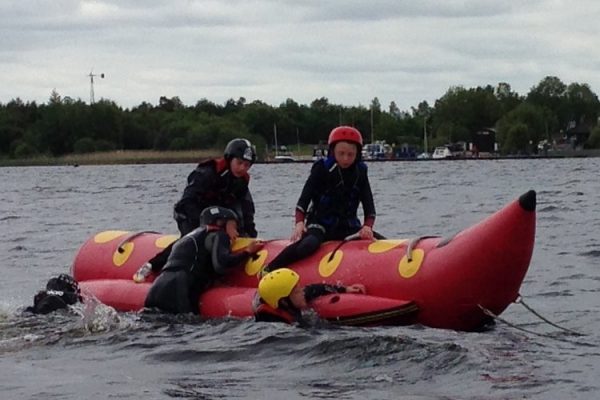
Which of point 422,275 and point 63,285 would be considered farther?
point 63,285

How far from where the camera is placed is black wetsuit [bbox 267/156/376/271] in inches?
441

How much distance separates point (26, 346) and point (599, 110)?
11746cm

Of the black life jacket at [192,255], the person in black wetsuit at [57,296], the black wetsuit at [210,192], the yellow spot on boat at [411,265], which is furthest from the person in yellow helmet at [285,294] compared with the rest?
the person in black wetsuit at [57,296]

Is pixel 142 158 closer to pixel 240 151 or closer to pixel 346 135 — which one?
pixel 240 151

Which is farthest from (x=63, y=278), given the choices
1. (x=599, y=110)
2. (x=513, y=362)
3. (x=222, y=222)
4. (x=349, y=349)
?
(x=599, y=110)

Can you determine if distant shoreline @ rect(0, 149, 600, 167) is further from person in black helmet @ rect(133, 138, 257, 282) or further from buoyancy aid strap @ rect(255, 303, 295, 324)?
buoyancy aid strap @ rect(255, 303, 295, 324)

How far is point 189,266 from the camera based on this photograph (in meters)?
11.5

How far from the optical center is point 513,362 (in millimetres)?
9195

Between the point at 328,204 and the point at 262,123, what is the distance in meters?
91.4

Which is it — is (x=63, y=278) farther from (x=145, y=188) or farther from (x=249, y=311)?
(x=145, y=188)

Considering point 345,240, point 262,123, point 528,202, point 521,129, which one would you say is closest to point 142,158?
point 262,123

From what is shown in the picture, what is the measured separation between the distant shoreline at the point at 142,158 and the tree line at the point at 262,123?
1242mm

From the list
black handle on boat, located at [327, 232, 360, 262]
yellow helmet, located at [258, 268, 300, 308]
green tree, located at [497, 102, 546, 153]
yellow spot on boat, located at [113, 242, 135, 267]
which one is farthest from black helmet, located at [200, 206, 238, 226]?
green tree, located at [497, 102, 546, 153]

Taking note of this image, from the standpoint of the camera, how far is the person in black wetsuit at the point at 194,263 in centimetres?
1143
